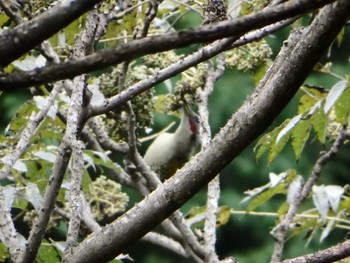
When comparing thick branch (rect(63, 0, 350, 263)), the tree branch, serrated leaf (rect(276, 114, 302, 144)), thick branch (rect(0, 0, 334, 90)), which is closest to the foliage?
serrated leaf (rect(276, 114, 302, 144))

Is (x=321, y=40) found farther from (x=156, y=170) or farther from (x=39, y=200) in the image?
(x=156, y=170)

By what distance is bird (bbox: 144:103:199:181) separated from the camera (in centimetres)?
325

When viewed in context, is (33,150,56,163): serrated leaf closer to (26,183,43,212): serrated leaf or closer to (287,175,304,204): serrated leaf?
(26,183,43,212): serrated leaf

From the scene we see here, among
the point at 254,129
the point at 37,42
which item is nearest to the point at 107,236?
the point at 254,129

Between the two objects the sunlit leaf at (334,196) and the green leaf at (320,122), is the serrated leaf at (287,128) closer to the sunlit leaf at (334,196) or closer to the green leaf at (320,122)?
the green leaf at (320,122)

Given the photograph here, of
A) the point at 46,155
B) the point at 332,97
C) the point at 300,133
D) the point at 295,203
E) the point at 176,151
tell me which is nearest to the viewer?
the point at 332,97

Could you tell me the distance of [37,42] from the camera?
3.61 ft

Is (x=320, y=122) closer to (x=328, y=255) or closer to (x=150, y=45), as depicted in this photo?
(x=328, y=255)

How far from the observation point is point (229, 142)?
1.53m

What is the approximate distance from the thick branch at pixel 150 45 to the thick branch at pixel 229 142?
29 centimetres

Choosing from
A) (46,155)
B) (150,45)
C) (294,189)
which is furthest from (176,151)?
(150,45)

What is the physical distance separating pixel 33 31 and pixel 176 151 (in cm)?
220

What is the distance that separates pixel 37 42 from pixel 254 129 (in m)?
0.49

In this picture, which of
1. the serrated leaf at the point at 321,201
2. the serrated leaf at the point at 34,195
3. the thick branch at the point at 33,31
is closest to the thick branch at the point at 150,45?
the thick branch at the point at 33,31
